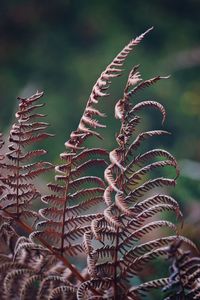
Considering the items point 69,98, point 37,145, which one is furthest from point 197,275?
point 69,98

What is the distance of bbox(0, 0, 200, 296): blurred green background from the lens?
400 centimetres

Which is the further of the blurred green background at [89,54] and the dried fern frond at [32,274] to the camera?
the blurred green background at [89,54]

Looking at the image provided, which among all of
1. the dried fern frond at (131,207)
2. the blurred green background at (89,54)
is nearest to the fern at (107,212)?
the dried fern frond at (131,207)

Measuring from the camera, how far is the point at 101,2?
4.42 metres

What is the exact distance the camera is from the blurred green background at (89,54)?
400cm

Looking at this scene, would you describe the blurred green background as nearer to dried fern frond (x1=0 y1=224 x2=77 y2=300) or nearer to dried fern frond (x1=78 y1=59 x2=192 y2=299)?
dried fern frond (x1=0 y1=224 x2=77 y2=300)

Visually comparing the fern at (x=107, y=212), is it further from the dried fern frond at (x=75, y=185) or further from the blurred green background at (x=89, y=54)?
the blurred green background at (x=89, y=54)

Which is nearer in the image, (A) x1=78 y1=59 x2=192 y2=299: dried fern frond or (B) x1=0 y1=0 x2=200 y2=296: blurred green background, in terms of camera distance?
(A) x1=78 y1=59 x2=192 y2=299: dried fern frond

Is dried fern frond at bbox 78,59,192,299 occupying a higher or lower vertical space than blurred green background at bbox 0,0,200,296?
lower

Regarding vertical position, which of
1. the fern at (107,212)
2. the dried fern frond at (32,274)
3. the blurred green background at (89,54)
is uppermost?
the blurred green background at (89,54)

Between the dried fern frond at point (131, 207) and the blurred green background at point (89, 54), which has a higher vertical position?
the blurred green background at point (89, 54)

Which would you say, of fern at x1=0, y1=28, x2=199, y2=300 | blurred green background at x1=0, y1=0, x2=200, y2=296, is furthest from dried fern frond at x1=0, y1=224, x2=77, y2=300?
blurred green background at x1=0, y1=0, x2=200, y2=296

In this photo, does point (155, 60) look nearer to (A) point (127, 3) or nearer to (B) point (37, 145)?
(A) point (127, 3)

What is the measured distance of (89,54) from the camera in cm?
433
